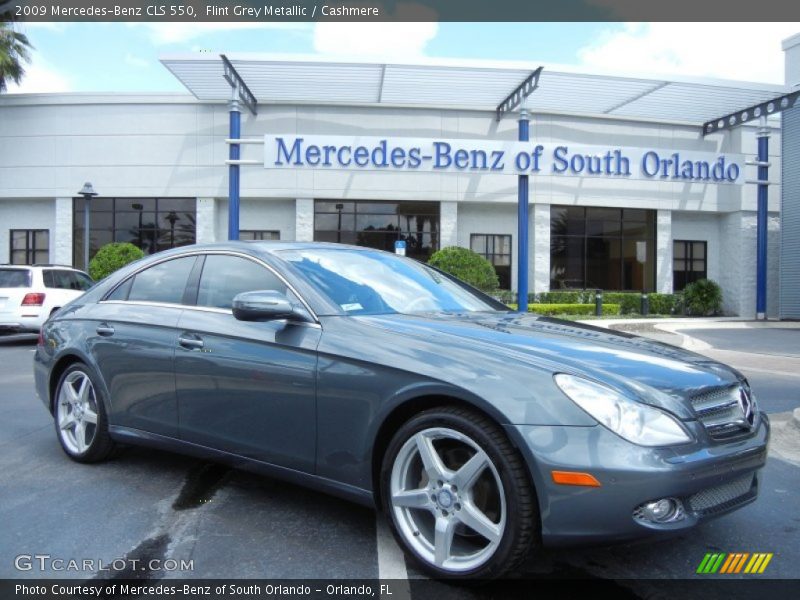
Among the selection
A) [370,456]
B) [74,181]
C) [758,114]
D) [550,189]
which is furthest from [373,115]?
[370,456]

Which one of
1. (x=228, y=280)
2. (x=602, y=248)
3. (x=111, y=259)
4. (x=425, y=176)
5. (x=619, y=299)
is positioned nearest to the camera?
(x=228, y=280)

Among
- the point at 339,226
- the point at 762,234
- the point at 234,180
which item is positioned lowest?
the point at 762,234

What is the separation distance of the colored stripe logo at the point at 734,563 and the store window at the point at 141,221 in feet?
70.5

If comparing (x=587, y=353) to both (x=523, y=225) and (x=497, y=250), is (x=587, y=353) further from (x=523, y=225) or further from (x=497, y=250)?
(x=497, y=250)

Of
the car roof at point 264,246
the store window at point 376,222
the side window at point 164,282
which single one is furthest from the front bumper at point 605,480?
the store window at point 376,222

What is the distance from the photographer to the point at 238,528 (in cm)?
321

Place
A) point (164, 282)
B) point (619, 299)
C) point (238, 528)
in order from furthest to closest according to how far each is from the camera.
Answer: point (619, 299), point (164, 282), point (238, 528)

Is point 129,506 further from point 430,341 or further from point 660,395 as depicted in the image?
point 660,395

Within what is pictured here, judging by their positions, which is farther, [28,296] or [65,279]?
[65,279]

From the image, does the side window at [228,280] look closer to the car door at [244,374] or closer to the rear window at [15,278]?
the car door at [244,374]

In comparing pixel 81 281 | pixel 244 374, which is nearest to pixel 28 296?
pixel 81 281

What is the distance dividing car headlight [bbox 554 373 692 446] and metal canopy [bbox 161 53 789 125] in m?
17.4

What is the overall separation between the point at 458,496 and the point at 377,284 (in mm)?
1404

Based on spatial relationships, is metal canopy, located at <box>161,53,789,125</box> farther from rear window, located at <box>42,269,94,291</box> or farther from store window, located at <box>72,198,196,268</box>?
rear window, located at <box>42,269,94,291</box>
